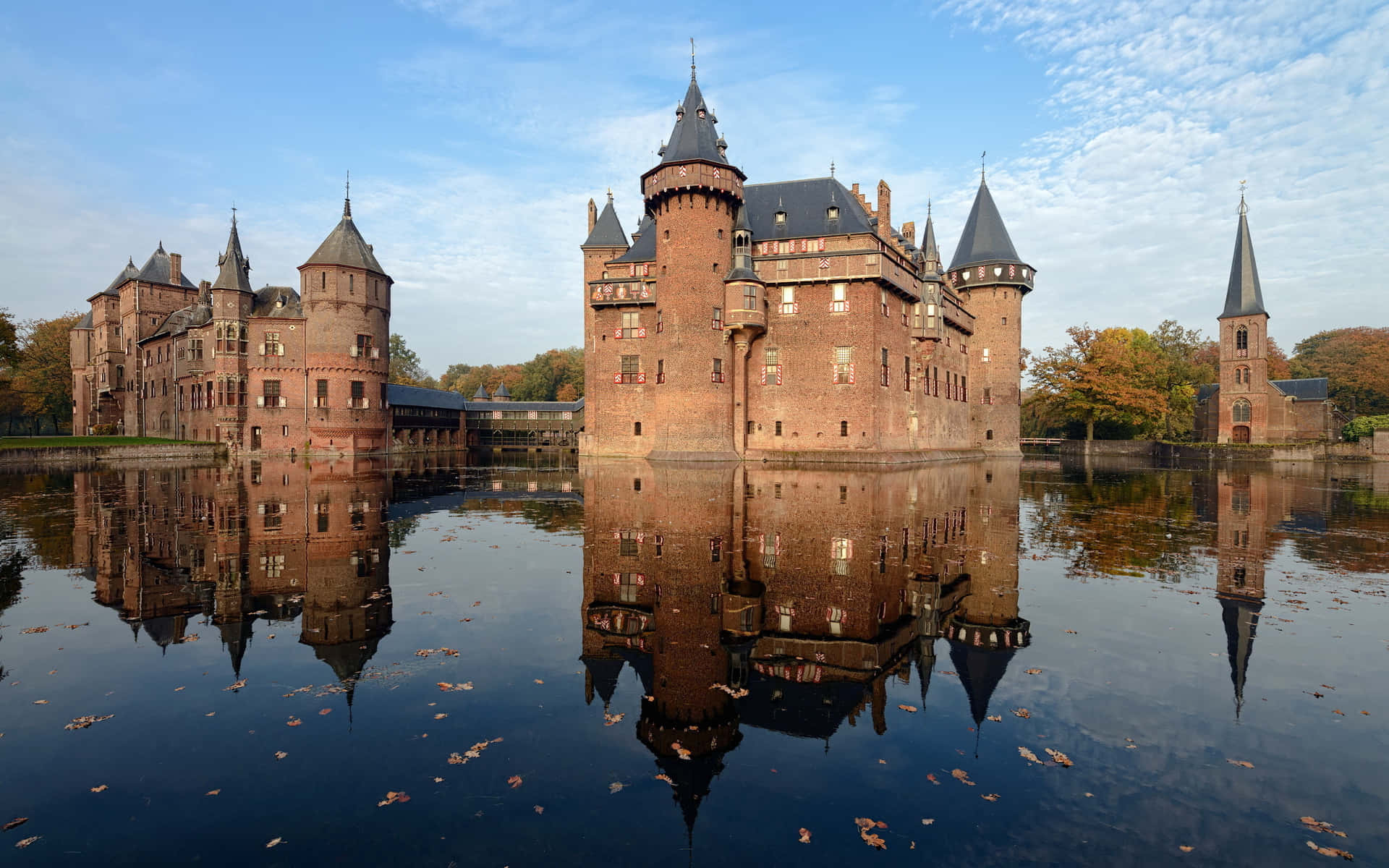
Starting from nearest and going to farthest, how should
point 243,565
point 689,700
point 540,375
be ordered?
point 689,700
point 243,565
point 540,375

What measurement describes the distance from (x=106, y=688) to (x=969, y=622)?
896 centimetres

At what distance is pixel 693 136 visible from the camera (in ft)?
128

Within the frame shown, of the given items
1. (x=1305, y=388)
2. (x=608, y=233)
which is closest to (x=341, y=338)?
(x=608, y=233)

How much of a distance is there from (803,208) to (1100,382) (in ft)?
131

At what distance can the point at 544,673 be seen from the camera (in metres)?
6.70

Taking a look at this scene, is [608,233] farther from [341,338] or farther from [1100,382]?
[1100,382]

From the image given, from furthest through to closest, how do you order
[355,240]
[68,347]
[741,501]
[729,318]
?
[68,347]
[355,240]
[729,318]
[741,501]

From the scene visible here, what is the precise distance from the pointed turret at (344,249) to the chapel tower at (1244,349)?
79.2m

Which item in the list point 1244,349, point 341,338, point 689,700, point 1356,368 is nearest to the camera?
point 689,700

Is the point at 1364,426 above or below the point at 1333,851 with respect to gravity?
above

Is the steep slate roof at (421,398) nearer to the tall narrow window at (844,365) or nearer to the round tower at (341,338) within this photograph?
the round tower at (341,338)

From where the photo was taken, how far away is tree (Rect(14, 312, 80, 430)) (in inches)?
3113

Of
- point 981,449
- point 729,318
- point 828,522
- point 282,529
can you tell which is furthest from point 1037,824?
point 981,449

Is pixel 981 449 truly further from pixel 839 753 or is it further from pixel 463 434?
pixel 839 753
